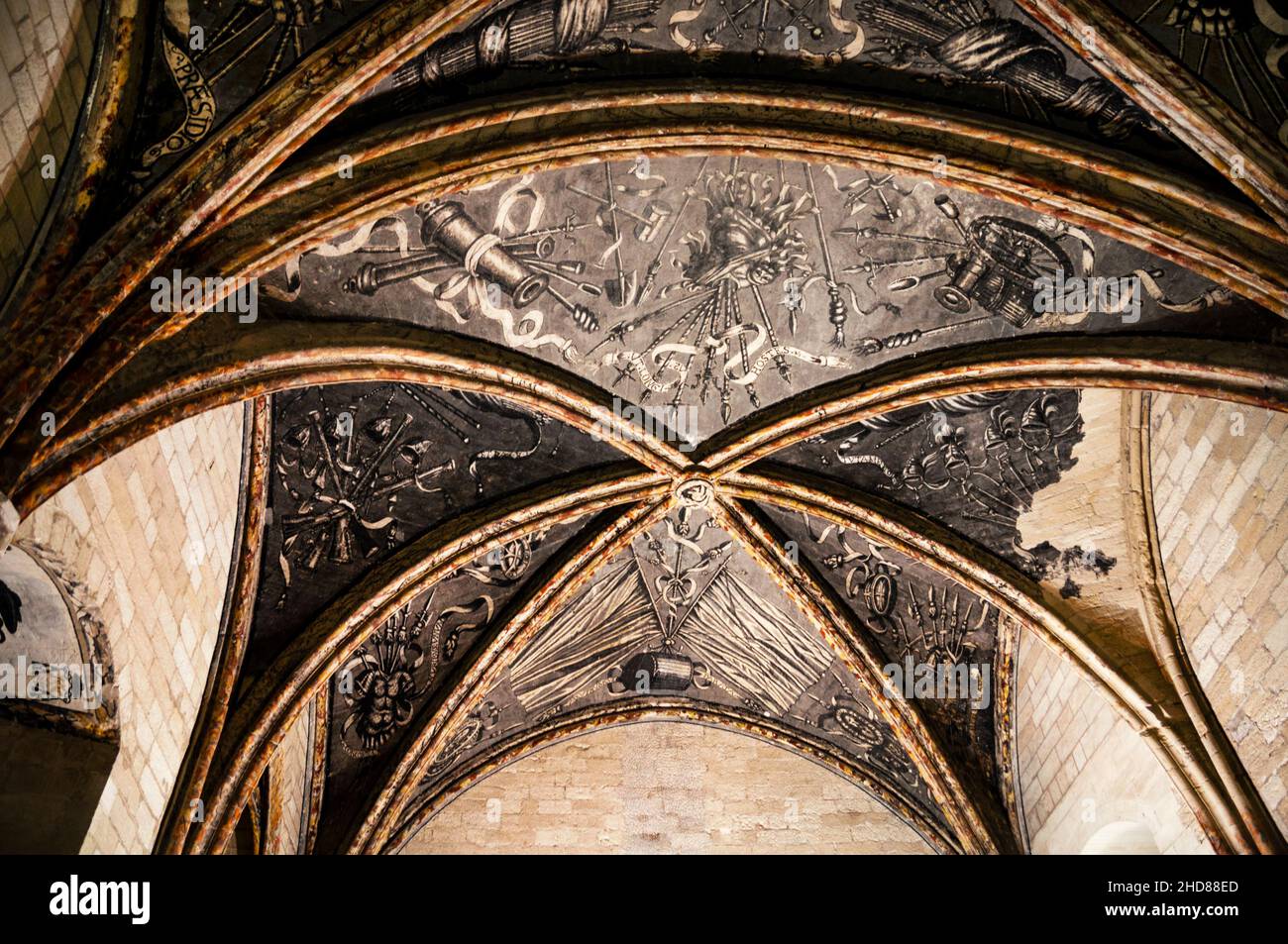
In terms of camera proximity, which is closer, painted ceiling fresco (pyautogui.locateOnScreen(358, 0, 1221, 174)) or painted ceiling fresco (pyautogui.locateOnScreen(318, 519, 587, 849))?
painted ceiling fresco (pyautogui.locateOnScreen(358, 0, 1221, 174))

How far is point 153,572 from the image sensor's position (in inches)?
308

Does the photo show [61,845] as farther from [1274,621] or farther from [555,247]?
[1274,621]

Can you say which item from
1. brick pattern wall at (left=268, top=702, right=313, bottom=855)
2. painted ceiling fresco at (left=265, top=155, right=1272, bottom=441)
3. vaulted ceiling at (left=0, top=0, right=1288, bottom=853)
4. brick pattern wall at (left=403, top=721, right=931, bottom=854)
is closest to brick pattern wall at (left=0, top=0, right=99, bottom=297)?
vaulted ceiling at (left=0, top=0, right=1288, bottom=853)

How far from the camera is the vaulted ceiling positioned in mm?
6773

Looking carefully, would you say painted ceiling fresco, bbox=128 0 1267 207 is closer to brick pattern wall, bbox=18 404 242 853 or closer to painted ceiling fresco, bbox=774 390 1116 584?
brick pattern wall, bbox=18 404 242 853

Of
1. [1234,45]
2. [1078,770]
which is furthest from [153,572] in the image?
[1078,770]

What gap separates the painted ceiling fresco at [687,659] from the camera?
38.3ft

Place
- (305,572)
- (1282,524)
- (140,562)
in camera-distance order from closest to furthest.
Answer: (140,562), (1282,524), (305,572)

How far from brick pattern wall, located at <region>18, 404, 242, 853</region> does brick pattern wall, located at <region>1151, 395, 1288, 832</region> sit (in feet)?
21.4

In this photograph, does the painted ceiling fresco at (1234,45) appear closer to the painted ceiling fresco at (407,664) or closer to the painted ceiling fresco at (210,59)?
the painted ceiling fresco at (210,59)
